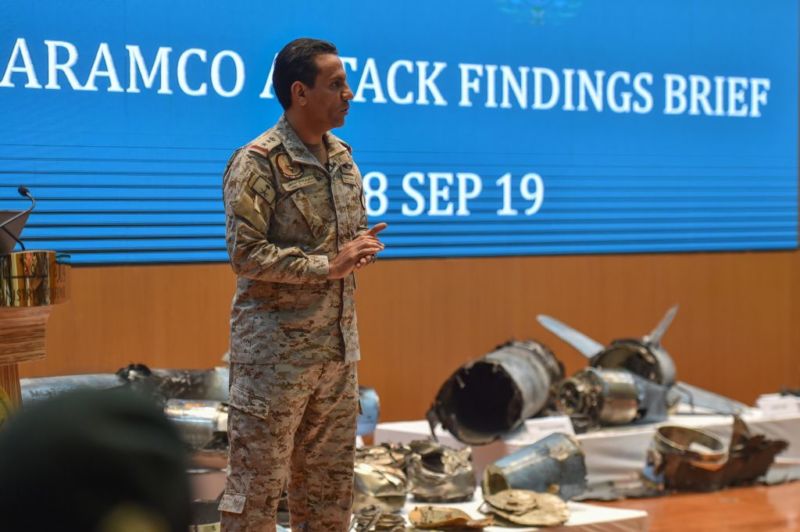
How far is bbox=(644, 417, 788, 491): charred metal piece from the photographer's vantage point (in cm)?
565

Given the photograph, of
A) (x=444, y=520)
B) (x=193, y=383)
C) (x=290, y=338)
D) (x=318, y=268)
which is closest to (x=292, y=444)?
(x=290, y=338)

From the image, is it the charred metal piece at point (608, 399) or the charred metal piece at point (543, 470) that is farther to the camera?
the charred metal piece at point (608, 399)

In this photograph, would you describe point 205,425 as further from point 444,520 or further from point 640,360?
point 640,360

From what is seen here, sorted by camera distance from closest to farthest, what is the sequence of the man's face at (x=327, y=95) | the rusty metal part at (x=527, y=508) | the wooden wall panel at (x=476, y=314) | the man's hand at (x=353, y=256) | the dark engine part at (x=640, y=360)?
the man's hand at (x=353, y=256) → the man's face at (x=327, y=95) → the rusty metal part at (x=527, y=508) → the wooden wall panel at (x=476, y=314) → the dark engine part at (x=640, y=360)

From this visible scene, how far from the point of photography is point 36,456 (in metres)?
0.77

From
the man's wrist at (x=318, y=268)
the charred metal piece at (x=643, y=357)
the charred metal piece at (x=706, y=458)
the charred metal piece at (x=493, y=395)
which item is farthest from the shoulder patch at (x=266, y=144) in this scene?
the charred metal piece at (x=643, y=357)

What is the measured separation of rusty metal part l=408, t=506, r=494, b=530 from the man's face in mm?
1688

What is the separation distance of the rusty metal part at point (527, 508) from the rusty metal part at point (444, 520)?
10cm

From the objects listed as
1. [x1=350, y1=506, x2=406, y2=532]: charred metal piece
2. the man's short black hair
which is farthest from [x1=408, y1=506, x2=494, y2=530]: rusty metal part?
the man's short black hair

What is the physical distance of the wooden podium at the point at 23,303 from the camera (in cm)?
322

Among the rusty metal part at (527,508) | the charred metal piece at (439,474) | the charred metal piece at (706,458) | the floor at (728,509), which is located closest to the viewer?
the rusty metal part at (527,508)

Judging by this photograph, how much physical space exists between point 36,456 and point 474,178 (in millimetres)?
5543

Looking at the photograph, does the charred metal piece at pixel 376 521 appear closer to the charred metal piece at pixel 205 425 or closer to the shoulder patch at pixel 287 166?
the charred metal piece at pixel 205 425

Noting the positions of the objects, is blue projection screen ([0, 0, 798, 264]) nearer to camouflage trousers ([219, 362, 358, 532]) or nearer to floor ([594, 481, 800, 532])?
floor ([594, 481, 800, 532])
